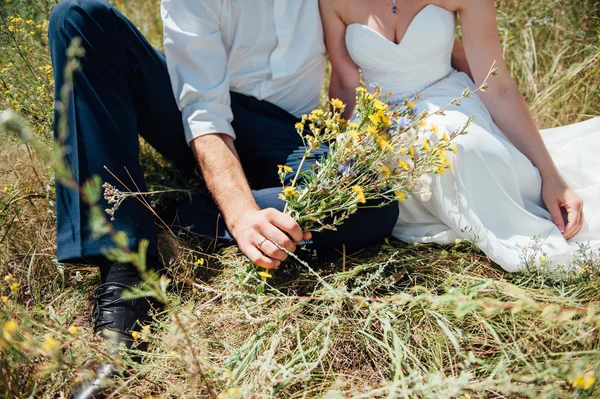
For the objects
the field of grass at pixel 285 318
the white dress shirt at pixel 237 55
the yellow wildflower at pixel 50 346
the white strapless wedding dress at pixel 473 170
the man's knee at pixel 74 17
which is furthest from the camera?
the white dress shirt at pixel 237 55

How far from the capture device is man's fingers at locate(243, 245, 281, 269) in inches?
61.6

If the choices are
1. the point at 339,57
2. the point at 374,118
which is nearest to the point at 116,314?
the point at 374,118

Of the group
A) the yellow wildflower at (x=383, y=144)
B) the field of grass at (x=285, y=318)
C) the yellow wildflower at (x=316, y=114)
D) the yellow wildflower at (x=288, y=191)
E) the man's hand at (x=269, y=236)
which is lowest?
the field of grass at (x=285, y=318)

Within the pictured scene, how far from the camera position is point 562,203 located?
1885 mm

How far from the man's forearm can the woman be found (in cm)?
68

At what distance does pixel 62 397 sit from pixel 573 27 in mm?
3274

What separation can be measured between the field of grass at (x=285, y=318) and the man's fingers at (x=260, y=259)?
0.35 ft

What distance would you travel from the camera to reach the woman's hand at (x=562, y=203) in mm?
1838

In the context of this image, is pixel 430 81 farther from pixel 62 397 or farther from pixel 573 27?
pixel 62 397

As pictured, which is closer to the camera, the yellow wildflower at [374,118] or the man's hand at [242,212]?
the yellow wildflower at [374,118]

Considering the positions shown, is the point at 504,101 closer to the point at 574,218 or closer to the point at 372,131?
the point at 574,218

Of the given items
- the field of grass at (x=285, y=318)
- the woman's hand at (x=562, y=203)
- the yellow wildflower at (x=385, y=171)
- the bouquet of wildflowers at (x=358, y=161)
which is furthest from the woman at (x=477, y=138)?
the yellow wildflower at (x=385, y=171)

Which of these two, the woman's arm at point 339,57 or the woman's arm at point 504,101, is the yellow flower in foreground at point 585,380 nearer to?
the woman's arm at point 504,101

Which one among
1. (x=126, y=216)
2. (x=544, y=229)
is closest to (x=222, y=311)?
Result: (x=126, y=216)
